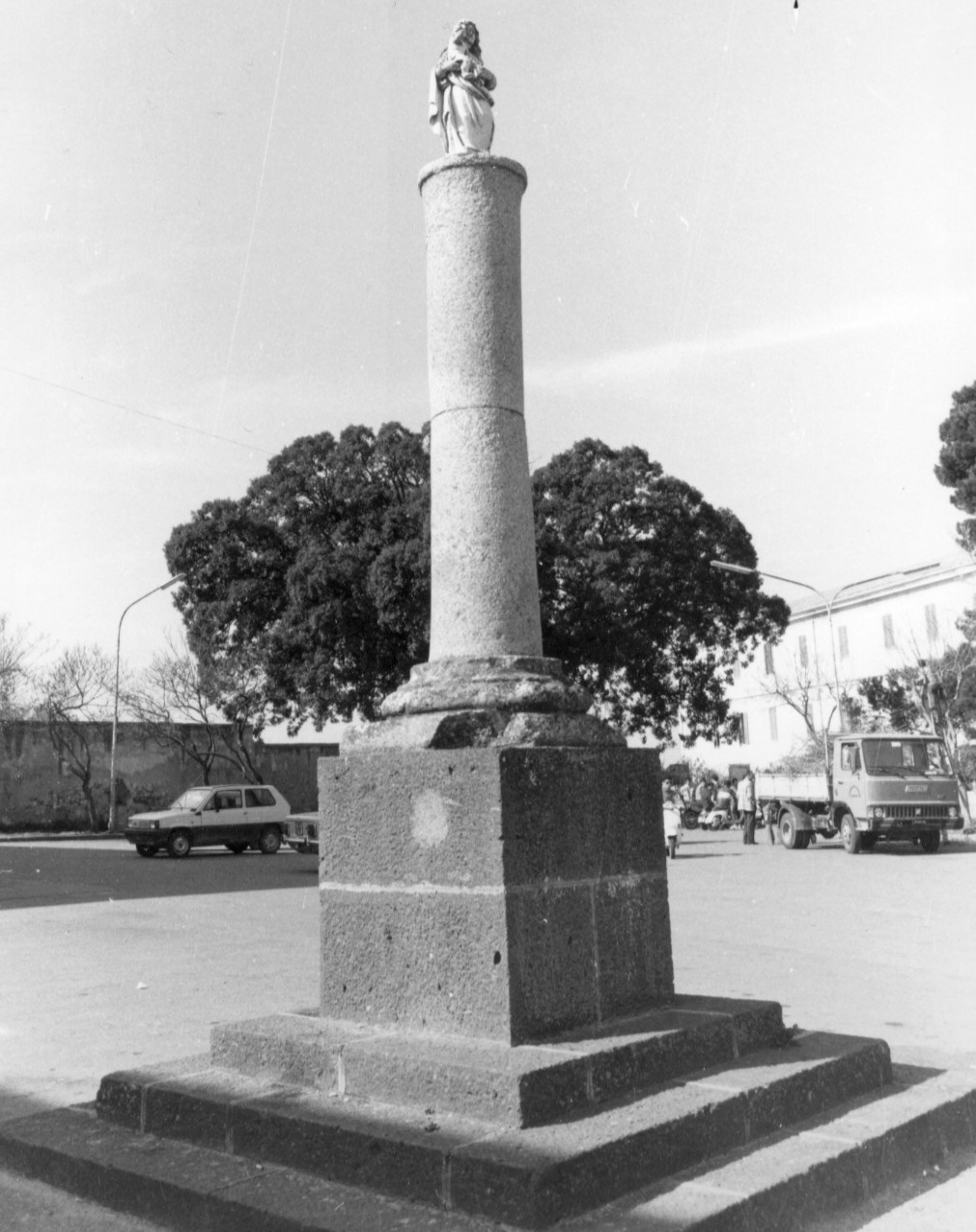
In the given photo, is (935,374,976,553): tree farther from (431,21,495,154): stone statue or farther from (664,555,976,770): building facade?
(431,21,495,154): stone statue

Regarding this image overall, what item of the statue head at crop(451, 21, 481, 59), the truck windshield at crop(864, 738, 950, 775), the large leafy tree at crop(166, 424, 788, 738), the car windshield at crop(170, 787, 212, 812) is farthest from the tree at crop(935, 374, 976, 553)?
the statue head at crop(451, 21, 481, 59)

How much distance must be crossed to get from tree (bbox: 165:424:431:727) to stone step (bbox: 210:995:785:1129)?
68.3 ft

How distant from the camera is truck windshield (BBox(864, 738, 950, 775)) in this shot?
21.7m

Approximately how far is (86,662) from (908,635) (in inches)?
1171

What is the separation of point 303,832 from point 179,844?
12.4 feet

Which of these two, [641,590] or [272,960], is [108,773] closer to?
[641,590]

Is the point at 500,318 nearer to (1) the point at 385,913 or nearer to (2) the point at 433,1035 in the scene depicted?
(1) the point at 385,913

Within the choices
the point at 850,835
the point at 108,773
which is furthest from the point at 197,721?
the point at 850,835

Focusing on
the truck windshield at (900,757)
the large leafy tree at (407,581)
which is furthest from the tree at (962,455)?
the truck windshield at (900,757)

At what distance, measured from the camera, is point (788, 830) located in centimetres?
2453

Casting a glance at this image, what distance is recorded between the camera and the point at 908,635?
43.4 m

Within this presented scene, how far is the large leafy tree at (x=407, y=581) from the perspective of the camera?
88.1 ft

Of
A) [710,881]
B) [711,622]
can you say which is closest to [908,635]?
[711,622]

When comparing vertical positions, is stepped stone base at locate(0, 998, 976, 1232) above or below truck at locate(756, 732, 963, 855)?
below
